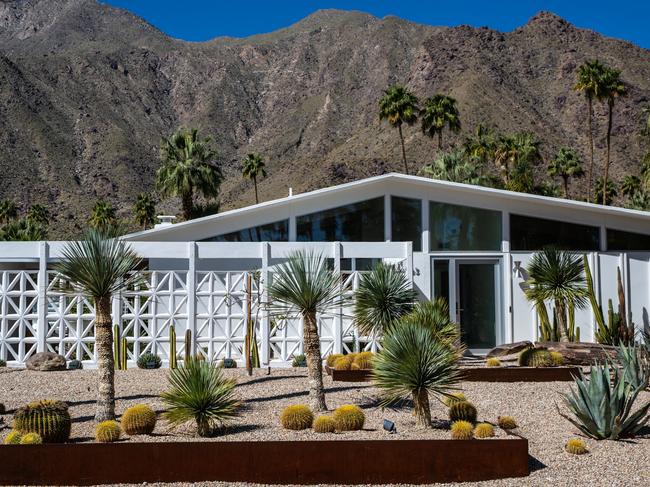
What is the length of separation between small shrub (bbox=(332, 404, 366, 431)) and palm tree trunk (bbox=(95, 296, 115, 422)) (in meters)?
2.90

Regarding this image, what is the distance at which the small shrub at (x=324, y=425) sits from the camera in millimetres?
9828

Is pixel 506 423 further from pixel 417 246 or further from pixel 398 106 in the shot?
pixel 398 106

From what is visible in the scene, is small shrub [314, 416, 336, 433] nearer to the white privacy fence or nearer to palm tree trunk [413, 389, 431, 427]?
palm tree trunk [413, 389, 431, 427]

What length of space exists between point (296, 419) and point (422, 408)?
5.16 feet

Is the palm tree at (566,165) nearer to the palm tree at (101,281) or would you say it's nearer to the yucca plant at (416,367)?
the yucca plant at (416,367)

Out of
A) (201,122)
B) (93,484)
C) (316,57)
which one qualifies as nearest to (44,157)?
(201,122)

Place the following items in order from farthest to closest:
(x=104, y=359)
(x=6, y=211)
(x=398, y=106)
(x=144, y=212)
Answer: (x=6, y=211) → (x=144, y=212) → (x=398, y=106) → (x=104, y=359)

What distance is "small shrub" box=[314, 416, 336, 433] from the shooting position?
9828 mm

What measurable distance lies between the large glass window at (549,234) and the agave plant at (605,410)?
9.90 meters

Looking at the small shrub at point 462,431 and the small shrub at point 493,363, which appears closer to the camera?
the small shrub at point 462,431

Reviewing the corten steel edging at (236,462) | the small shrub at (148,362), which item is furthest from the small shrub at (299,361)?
the corten steel edging at (236,462)

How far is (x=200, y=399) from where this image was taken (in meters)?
9.82

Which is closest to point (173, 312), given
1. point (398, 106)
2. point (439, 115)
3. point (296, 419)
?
point (296, 419)

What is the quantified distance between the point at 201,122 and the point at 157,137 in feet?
71.9
